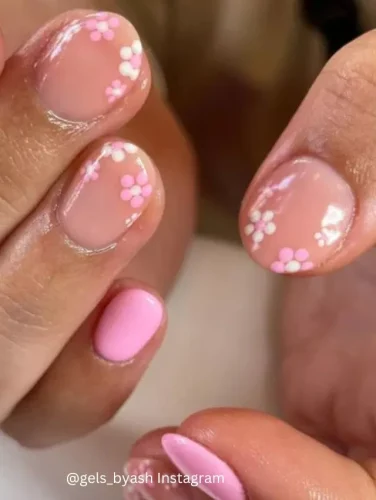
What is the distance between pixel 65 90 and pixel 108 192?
0.19ft

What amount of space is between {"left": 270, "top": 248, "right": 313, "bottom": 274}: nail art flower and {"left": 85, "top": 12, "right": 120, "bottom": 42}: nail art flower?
0.14m

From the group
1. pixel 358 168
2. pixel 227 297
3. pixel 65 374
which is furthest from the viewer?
pixel 227 297

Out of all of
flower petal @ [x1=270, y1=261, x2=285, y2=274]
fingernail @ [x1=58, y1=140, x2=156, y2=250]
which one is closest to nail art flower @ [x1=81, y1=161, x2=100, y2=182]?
fingernail @ [x1=58, y1=140, x2=156, y2=250]

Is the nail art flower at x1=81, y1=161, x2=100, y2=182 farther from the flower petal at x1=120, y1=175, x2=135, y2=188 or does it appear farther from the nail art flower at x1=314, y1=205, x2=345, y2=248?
the nail art flower at x1=314, y1=205, x2=345, y2=248

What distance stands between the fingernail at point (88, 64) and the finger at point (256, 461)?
0.18 meters

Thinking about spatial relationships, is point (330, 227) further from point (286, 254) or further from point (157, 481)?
point (157, 481)

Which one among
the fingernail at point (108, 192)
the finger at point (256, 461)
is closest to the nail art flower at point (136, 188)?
the fingernail at point (108, 192)

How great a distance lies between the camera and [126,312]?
→ 434 mm

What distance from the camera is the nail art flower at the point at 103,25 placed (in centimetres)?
34

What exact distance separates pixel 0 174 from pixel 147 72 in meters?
0.10

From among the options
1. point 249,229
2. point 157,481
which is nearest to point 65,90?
point 249,229

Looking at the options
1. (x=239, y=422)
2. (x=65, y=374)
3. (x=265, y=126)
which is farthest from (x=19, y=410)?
(x=265, y=126)

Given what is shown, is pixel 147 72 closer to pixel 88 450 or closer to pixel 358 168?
pixel 358 168

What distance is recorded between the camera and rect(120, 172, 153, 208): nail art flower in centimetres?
37
